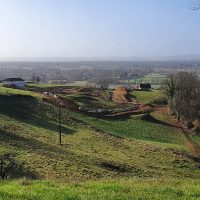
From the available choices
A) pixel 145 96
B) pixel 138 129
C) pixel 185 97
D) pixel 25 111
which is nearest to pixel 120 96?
pixel 145 96

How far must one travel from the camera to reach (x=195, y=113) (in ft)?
287

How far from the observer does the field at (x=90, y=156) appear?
12.7m

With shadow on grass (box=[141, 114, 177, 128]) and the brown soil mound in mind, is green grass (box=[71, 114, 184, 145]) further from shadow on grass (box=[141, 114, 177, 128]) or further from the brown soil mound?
the brown soil mound

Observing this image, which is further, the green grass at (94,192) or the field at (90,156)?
the field at (90,156)

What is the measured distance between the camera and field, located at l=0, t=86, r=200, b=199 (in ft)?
41.7

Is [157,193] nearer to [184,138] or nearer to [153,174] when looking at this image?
[153,174]

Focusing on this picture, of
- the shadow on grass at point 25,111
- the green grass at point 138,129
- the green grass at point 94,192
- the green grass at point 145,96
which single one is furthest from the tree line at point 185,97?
the green grass at point 94,192

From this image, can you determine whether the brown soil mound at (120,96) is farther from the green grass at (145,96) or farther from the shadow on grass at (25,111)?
the shadow on grass at (25,111)

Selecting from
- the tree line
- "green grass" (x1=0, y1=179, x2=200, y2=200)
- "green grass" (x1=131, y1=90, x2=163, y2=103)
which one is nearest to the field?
"green grass" (x1=0, y1=179, x2=200, y2=200)

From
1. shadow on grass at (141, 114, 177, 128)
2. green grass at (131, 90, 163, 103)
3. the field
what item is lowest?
shadow on grass at (141, 114, 177, 128)

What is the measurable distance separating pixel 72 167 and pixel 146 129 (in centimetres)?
4070

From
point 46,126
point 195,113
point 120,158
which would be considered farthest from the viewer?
point 195,113

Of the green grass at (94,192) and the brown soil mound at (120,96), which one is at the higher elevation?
the green grass at (94,192)

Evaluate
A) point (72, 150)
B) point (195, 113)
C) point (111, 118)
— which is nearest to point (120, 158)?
point (72, 150)
